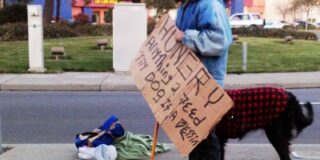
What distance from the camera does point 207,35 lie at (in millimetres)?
3510

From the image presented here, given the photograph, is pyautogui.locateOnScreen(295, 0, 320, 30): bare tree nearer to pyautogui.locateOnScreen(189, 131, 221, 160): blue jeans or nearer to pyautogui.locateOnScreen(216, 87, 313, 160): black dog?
pyautogui.locateOnScreen(216, 87, 313, 160): black dog

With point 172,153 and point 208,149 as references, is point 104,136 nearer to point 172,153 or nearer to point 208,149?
point 172,153

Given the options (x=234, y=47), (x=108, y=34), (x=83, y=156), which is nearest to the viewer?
(x=83, y=156)

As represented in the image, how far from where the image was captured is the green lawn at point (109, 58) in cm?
1485

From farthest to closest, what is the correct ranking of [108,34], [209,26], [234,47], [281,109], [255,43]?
[108,34], [255,43], [234,47], [281,109], [209,26]

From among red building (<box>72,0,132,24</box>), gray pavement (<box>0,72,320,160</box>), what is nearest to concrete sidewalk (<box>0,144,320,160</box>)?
gray pavement (<box>0,72,320,160</box>)

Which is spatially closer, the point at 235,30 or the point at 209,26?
the point at 209,26

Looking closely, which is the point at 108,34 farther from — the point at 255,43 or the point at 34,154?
the point at 34,154

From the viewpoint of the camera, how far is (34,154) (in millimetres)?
5371

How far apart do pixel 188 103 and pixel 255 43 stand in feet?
63.9

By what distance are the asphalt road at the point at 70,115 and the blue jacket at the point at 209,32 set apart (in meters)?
2.23

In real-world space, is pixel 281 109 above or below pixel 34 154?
above

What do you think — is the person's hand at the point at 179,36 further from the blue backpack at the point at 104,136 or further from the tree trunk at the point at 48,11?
the tree trunk at the point at 48,11

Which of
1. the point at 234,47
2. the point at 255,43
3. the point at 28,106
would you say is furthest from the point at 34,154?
the point at 255,43
